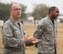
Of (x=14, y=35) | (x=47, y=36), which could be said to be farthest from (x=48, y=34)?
(x=14, y=35)

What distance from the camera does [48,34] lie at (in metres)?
5.70

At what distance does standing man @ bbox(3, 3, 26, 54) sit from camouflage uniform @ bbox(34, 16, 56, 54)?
2.78 ft

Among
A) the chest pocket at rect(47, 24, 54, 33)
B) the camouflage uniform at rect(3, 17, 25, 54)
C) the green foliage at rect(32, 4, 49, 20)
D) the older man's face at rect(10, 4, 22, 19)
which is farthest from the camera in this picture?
the green foliage at rect(32, 4, 49, 20)

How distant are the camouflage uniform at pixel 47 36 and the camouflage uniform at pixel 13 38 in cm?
88

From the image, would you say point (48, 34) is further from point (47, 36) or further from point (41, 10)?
point (41, 10)

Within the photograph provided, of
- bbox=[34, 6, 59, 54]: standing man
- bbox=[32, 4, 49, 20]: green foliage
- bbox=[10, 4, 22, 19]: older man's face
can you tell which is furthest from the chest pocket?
bbox=[32, 4, 49, 20]: green foliage

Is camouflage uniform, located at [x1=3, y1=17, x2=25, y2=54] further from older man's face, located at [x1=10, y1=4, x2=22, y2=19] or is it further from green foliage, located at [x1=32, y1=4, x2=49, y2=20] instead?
green foliage, located at [x1=32, y1=4, x2=49, y2=20]

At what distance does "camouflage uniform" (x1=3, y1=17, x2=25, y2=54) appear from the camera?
4.68m

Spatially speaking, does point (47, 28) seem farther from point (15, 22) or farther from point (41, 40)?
point (15, 22)

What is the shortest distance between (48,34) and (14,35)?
3.49 feet

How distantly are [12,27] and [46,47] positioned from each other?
46.0 inches

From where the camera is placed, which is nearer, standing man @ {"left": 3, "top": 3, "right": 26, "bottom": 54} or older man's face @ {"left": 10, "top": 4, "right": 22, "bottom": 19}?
standing man @ {"left": 3, "top": 3, "right": 26, "bottom": 54}

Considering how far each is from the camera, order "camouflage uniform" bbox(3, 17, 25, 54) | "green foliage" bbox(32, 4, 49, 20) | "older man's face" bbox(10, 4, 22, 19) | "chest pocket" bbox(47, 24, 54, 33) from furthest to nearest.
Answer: "green foliage" bbox(32, 4, 49, 20)
"chest pocket" bbox(47, 24, 54, 33)
"older man's face" bbox(10, 4, 22, 19)
"camouflage uniform" bbox(3, 17, 25, 54)

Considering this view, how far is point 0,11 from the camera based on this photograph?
23.3m
